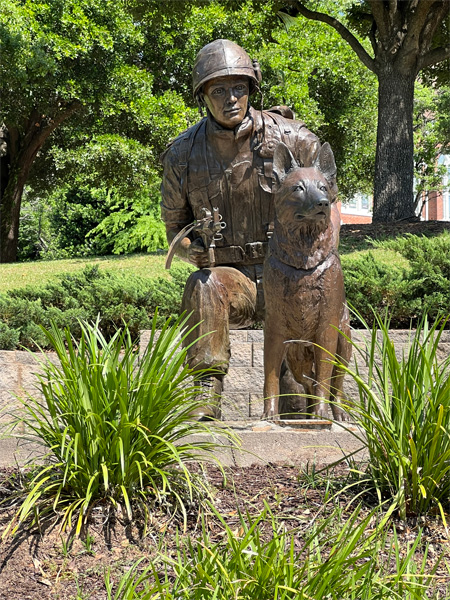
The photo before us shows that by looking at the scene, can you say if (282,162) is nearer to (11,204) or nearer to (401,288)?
(401,288)

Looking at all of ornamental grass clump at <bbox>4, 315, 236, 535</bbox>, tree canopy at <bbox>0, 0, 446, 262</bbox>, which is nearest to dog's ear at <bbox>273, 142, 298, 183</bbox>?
ornamental grass clump at <bbox>4, 315, 236, 535</bbox>

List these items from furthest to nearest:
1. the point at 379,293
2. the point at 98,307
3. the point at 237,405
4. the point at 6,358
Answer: the point at 98,307, the point at 379,293, the point at 6,358, the point at 237,405

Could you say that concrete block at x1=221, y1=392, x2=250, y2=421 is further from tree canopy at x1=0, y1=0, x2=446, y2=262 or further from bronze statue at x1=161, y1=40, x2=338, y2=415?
tree canopy at x1=0, y1=0, x2=446, y2=262

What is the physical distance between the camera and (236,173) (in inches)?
200

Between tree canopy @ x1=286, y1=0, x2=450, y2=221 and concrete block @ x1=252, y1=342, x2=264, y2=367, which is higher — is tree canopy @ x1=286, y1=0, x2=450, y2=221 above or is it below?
above

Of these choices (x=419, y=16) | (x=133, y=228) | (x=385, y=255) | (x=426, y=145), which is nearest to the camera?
(x=385, y=255)

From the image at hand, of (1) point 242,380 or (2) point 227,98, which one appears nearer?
(2) point 227,98

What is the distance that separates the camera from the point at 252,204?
514cm

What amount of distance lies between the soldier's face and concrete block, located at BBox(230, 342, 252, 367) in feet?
8.64

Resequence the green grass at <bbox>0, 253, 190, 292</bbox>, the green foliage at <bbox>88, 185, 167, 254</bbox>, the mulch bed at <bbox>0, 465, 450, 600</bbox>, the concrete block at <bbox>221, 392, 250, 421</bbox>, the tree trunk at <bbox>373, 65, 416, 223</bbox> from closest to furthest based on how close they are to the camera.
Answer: the mulch bed at <bbox>0, 465, 450, 600</bbox> → the concrete block at <bbox>221, 392, 250, 421</bbox> → the green grass at <bbox>0, 253, 190, 292</bbox> → the tree trunk at <bbox>373, 65, 416, 223</bbox> → the green foliage at <bbox>88, 185, 167, 254</bbox>

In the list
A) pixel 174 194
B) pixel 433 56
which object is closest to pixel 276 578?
pixel 174 194

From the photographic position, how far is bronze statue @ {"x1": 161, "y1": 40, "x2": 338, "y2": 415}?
4.73 m

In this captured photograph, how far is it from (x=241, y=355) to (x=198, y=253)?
2399mm

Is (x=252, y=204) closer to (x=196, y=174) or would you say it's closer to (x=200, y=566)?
(x=196, y=174)
